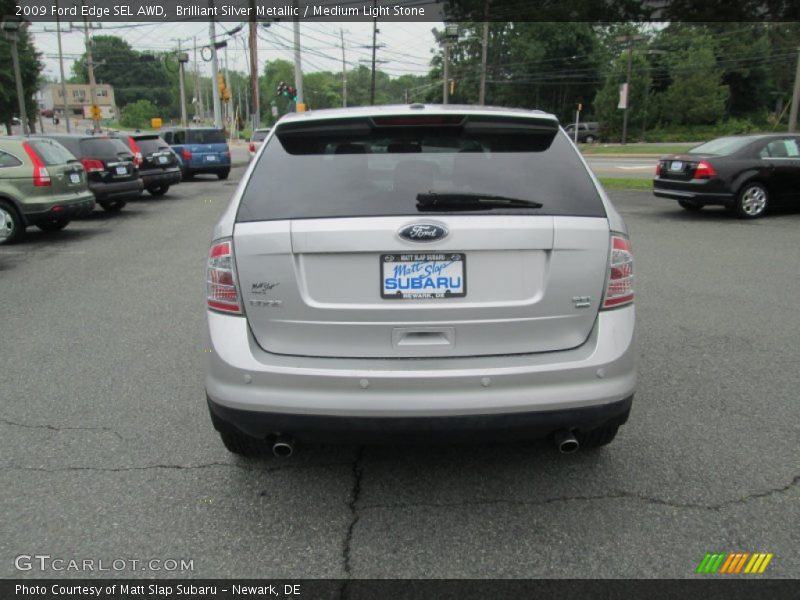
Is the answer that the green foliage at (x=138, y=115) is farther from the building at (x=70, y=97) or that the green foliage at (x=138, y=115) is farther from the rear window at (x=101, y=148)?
the rear window at (x=101, y=148)

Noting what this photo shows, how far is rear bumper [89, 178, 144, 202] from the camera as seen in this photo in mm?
13875

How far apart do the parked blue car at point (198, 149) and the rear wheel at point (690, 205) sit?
15676 mm

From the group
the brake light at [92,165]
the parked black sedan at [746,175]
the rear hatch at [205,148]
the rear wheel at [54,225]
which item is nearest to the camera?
the rear wheel at [54,225]

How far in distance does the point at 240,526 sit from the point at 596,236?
6.54 ft

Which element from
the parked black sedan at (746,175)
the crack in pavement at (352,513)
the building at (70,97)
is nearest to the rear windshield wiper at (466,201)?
the crack in pavement at (352,513)

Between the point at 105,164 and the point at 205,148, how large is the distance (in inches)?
390

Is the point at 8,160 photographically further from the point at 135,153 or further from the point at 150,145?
the point at 150,145

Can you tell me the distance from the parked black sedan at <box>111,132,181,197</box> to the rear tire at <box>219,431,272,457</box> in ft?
50.5

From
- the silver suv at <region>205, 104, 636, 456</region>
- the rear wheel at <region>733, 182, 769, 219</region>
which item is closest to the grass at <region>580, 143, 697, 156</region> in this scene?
the rear wheel at <region>733, 182, 769, 219</region>

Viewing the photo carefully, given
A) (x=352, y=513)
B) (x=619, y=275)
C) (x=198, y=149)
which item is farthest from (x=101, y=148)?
(x=619, y=275)

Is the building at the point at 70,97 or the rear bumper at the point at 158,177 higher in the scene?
the building at the point at 70,97

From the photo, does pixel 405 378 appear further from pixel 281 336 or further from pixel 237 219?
pixel 237 219

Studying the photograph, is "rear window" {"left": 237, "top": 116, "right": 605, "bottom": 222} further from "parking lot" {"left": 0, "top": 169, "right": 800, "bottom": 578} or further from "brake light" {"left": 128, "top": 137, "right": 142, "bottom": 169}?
"brake light" {"left": 128, "top": 137, "right": 142, "bottom": 169}

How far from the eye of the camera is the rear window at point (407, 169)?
9.30 feet
